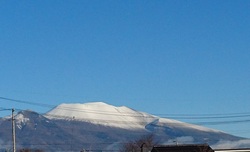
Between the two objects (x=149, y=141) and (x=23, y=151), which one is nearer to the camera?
(x=23, y=151)

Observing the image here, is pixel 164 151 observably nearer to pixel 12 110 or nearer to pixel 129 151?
pixel 12 110

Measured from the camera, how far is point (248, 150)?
108 m

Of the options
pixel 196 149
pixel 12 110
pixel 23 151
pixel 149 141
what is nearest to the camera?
pixel 12 110

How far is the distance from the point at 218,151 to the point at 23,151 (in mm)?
46837

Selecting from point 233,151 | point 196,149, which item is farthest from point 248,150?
point 196,149

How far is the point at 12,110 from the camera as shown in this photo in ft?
267

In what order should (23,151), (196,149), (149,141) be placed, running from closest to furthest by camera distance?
(196,149), (23,151), (149,141)

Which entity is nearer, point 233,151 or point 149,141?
point 233,151

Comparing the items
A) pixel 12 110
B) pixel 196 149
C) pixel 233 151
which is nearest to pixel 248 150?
pixel 233 151

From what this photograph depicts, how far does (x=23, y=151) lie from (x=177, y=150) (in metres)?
45.5

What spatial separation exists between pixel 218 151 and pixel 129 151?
163 feet

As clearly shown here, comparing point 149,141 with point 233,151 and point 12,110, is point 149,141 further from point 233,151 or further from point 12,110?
point 12,110

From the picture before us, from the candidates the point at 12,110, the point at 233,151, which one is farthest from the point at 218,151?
the point at 12,110

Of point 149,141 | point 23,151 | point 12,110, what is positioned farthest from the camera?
point 149,141
